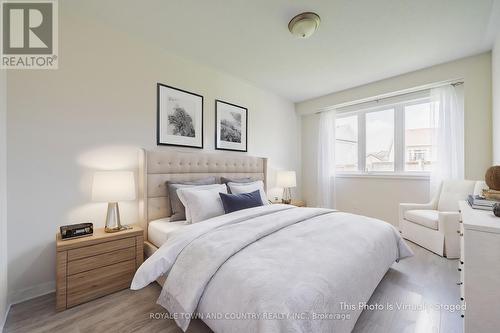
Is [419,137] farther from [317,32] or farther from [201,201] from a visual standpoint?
[201,201]

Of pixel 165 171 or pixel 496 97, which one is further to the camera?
pixel 165 171

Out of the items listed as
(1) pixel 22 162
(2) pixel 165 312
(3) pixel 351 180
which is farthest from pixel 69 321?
(3) pixel 351 180

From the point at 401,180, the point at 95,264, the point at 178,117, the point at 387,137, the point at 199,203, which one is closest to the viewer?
the point at 95,264

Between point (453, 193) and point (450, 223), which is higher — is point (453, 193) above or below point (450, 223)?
above

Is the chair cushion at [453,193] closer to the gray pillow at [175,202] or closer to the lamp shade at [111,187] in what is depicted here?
the gray pillow at [175,202]

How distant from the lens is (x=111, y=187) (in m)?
1.88

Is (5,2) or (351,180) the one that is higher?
(5,2)

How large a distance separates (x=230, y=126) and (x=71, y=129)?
1.92 metres

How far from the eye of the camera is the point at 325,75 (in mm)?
3217

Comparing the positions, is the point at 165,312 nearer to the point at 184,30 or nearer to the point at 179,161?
the point at 179,161

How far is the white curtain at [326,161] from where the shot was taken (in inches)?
163

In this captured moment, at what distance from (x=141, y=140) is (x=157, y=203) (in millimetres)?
737

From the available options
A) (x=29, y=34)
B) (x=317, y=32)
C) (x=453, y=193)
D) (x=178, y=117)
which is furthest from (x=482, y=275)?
(x=29, y=34)

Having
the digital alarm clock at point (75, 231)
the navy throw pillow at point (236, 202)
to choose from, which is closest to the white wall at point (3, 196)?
the digital alarm clock at point (75, 231)
